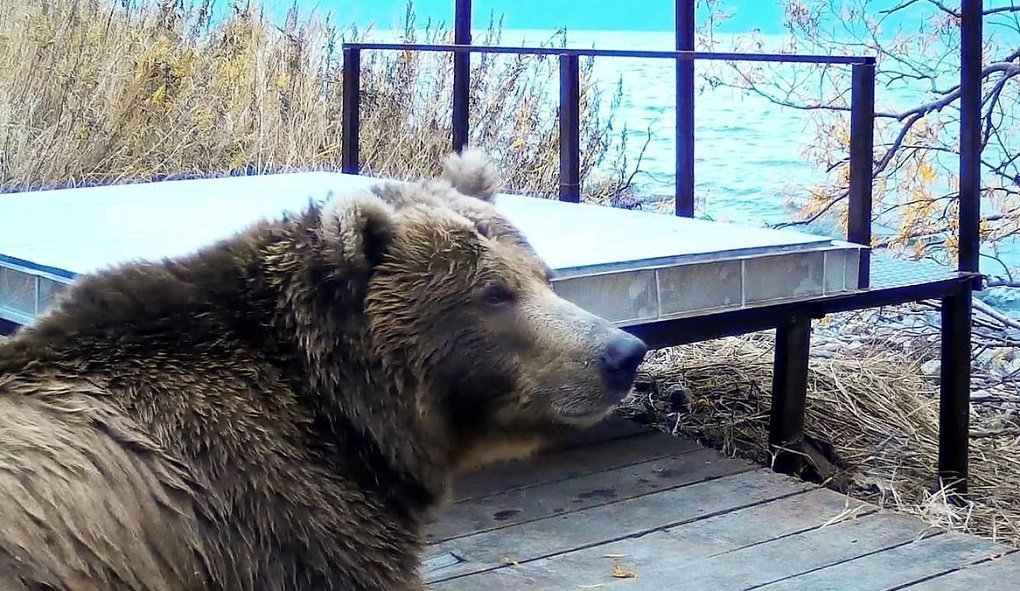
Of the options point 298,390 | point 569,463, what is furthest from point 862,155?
point 298,390

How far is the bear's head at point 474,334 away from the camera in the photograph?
2.50 metres

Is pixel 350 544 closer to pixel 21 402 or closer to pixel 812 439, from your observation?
pixel 21 402

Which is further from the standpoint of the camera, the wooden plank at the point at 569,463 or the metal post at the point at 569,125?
the metal post at the point at 569,125

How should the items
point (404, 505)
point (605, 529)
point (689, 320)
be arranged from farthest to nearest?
1. point (689, 320)
2. point (605, 529)
3. point (404, 505)

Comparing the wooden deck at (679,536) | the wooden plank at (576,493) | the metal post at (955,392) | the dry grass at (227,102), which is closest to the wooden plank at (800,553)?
the wooden deck at (679,536)

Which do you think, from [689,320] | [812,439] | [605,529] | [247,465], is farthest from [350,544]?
[812,439]

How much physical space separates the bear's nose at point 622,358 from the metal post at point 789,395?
222 centimetres

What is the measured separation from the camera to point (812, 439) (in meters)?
5.06

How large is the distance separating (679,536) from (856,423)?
2.14 m

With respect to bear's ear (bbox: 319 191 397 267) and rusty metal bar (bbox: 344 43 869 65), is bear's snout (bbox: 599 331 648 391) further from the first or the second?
rusty metal bar (bbox: 344 43 869 65)

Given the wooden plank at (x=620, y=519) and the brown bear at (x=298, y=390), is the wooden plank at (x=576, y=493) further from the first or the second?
the brown bear at (x=298, y=390)

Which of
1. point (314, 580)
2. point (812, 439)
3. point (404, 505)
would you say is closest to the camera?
point (314, 580)

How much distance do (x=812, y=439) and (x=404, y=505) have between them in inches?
112

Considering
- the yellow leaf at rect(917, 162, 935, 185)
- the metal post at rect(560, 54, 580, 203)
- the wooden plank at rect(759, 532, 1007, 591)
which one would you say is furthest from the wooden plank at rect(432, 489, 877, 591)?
the yellow leaf at rect(917, 162, 935, 185)
